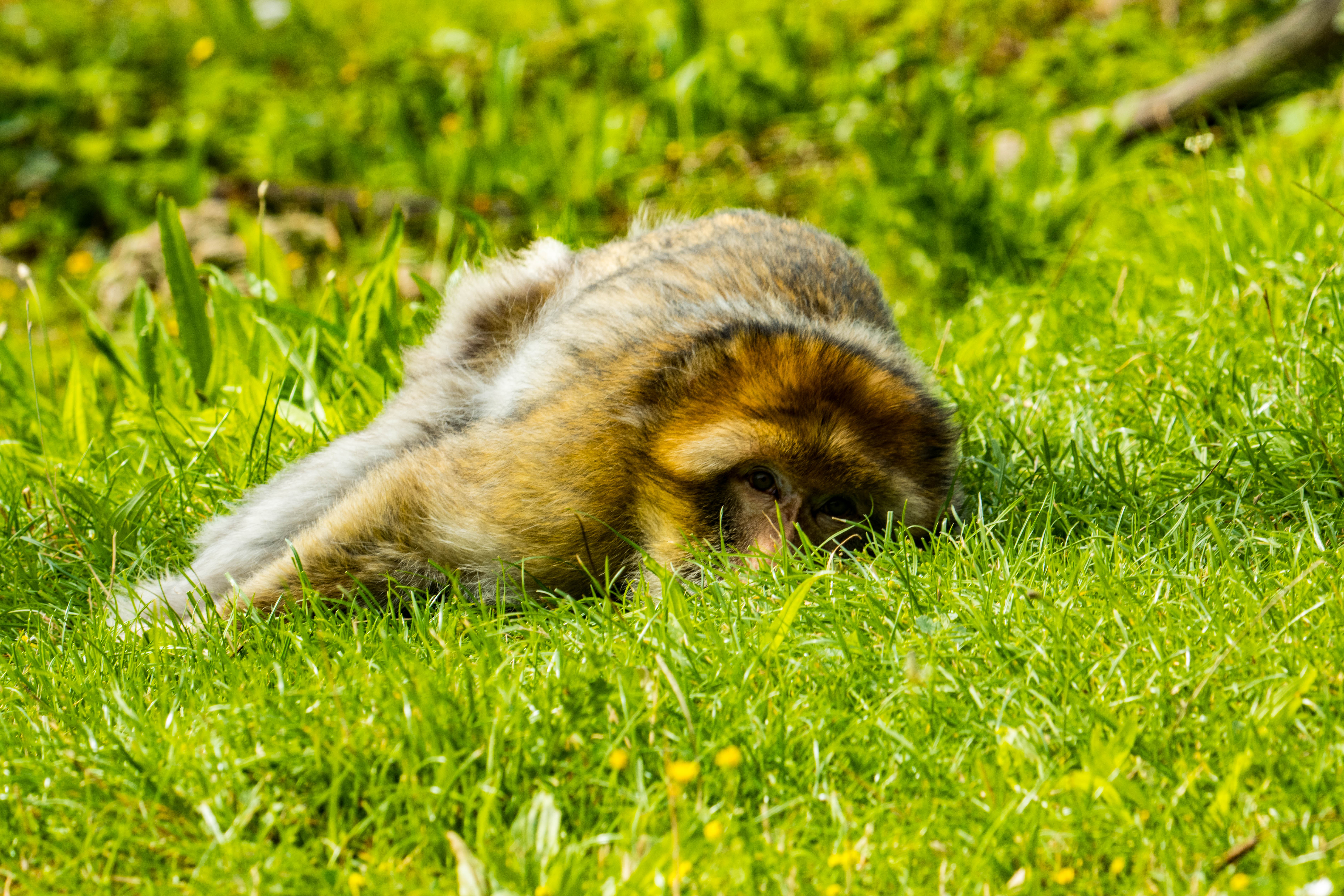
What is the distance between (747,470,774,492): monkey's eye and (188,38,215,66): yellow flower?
7.87 metres

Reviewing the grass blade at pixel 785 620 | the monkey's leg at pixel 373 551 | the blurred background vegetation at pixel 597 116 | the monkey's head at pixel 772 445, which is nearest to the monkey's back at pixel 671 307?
the monkey's head at pixel 772 445

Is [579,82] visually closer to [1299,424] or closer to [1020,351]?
[1020,351]

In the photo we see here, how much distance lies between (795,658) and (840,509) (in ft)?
2.32

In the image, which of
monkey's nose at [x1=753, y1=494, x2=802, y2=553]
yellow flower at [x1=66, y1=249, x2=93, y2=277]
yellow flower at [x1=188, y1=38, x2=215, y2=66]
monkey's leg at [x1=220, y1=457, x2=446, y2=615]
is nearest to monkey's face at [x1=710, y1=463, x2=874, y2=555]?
monkey's nose at [x1=753, y1=494, x2=802, y2=553]

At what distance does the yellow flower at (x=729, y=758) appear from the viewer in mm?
2223

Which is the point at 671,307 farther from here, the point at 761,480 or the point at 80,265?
the point at 80,265

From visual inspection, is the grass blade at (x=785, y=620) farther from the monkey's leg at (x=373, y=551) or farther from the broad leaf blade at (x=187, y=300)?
the broad leaf blade at (x=187, y=300)

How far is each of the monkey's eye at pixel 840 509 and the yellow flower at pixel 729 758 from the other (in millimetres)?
1052

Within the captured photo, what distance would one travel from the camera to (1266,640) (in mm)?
2564

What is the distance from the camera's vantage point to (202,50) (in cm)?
947

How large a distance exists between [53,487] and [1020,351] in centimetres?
331

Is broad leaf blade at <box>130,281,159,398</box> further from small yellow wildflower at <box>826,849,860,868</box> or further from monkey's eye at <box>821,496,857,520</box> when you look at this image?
small yellow wildflower at <box>826,849,860,868</box>

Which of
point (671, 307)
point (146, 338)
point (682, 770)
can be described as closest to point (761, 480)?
point (671, 307)

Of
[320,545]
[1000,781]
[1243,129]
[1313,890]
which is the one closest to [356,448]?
[320,545]
